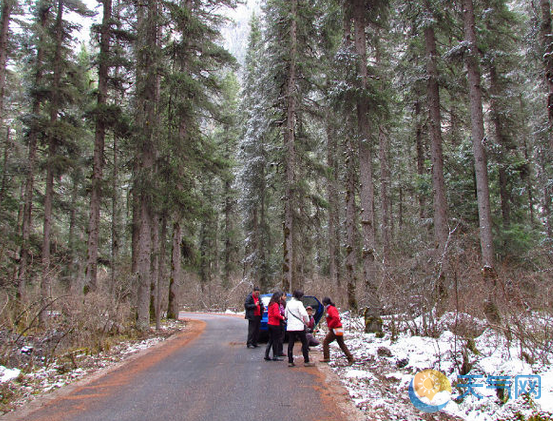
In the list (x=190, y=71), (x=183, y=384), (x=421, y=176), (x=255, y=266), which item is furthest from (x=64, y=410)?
(x=255, y=266)

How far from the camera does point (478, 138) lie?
42.4 feet

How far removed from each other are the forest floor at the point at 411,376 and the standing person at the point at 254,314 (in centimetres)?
270

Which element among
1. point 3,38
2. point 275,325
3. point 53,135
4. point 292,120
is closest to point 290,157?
point 292,120

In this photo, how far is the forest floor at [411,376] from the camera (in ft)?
16.3

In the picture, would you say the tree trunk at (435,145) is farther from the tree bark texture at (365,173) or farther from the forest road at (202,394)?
the forest road at (202,394)

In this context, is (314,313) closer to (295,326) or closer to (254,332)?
(254,332)

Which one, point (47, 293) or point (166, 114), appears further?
point (166, 114)

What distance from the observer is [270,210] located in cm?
3216

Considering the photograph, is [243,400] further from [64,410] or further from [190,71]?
[190,71]

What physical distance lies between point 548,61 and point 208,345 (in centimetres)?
1336

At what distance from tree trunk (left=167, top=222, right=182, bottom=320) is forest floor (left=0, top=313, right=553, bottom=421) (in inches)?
377

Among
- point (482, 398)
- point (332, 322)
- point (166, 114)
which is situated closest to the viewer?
point (482, 398)

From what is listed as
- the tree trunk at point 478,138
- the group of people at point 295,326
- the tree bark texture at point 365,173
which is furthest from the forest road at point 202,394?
the tree trunk at point 478,138

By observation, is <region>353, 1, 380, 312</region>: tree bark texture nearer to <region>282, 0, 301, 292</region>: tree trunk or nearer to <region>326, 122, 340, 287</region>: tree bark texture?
<region>282, 0, 301, 292</region>: tree trunk
